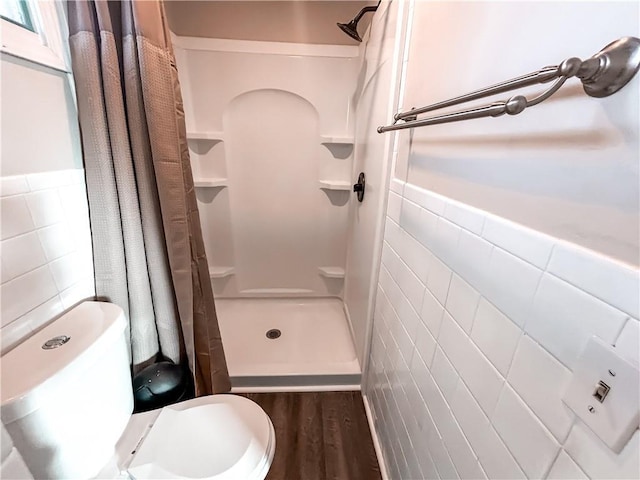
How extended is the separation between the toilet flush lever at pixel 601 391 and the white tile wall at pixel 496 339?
0.14 ft

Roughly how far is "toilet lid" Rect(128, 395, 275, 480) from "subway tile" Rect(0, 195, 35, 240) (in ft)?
2.22

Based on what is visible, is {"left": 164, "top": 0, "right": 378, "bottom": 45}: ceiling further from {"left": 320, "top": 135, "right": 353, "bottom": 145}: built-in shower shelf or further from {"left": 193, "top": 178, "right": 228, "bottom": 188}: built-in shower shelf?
{"left": 193, "top": 178, "right": 228, "bottom": 188}: built-in shower shelf

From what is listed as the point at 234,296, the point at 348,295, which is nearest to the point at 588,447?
the point at 348,295

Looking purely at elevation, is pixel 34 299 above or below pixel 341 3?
below

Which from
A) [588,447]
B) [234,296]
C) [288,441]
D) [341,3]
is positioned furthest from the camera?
[234,296]

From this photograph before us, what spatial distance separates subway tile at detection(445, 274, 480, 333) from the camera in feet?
1.99

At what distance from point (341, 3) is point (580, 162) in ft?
5.69

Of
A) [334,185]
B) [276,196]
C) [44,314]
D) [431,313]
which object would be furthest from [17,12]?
[334,185]

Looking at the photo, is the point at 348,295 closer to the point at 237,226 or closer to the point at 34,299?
the point at 237,226

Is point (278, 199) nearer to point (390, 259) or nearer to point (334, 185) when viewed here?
point (334, 185)

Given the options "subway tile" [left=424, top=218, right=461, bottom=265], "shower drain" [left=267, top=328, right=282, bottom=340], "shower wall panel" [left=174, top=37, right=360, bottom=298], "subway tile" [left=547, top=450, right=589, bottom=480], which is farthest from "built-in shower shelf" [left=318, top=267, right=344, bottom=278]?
"subway tile" [left=547, top=450, right=589, bottom=480]

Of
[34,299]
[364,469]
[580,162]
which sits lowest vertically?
[364,469]

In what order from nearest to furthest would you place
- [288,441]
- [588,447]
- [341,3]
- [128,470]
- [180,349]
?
[588,447], [128,470], [180,349], [288,441], [341,3]

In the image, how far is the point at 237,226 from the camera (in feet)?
6.76
